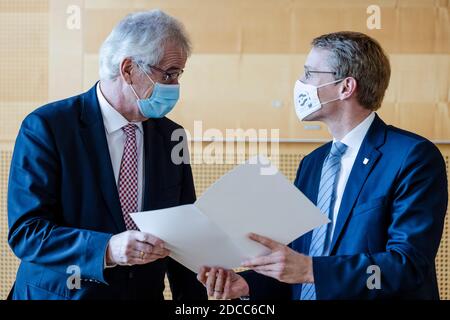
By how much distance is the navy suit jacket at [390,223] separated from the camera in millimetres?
2285

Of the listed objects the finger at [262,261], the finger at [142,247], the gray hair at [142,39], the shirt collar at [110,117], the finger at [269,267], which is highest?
the gray hair at [142,39]

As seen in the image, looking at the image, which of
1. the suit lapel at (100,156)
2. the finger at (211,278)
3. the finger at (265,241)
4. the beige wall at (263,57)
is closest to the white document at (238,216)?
the finger at (265,241)

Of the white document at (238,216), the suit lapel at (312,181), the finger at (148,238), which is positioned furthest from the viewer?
the suit lapel at (312,181)

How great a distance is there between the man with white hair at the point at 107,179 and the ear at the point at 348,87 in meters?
0.58

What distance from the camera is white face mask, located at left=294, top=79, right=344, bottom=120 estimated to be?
2791 millimetres

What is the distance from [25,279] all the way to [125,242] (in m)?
0.43

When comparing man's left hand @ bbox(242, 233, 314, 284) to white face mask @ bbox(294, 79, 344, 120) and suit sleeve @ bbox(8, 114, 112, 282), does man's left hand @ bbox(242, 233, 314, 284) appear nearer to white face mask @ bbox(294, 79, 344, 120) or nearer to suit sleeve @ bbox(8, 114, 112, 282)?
suit sleeve @ bbox(8, 114, 112, 282)

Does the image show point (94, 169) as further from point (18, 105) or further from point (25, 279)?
point (18, 105)

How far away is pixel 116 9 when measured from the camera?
5211mm

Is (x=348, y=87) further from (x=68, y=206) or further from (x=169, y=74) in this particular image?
(x=68, y=206)

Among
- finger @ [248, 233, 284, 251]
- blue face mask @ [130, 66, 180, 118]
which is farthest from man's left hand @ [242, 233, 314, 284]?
blue face mask @ [130, 66, 180, 118]

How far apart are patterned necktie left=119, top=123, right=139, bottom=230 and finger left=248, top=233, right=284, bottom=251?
47 centimetres

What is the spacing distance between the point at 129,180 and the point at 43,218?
13.2 inches

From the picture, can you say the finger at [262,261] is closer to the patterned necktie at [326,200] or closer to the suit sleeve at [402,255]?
the suit sleeve at [402,255]
